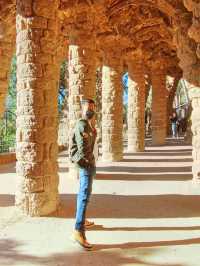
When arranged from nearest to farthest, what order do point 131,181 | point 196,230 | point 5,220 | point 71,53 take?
point 196,230 → point 5,220 → point 131,181 → point 71,53

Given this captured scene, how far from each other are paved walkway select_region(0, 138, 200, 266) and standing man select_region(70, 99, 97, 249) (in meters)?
0.26

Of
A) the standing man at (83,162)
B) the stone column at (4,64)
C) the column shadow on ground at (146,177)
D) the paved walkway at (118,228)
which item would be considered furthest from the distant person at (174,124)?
the standing man at (83,162)

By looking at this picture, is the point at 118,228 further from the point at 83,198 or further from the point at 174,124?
the point at 174,124

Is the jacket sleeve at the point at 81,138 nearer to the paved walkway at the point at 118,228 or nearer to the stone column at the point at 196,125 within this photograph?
the paved walkway at the point at 118,228

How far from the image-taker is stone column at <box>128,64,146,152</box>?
19969 millimetres

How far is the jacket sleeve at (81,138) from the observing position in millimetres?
5902

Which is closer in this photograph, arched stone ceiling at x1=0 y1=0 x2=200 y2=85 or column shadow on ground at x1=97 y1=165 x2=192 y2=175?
arched stone ceiling at x1=0 y1=0 x2=200 y2=85

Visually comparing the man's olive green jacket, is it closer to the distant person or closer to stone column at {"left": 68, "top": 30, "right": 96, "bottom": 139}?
stone column at {"left": 68, "top": 30, "right": 96, "bottom": 139}

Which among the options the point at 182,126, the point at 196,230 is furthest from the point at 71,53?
the point at 182,126

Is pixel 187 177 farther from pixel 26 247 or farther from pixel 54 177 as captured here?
pixel 26 247

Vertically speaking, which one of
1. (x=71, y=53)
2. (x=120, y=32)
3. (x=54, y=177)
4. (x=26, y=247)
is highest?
(x=120, y=32)

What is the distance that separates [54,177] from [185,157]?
409 inches

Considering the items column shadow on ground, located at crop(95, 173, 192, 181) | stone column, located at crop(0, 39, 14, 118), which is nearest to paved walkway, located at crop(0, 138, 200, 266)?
column shadow on ground, located at crop(95, 173, 192, 181)

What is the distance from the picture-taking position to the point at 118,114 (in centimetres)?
1652
